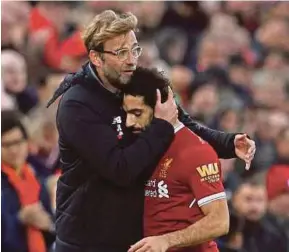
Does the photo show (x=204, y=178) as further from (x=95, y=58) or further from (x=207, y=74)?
(x=207, y=74)

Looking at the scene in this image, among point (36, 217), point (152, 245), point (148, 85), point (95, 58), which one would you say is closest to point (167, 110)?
point (148, 85)

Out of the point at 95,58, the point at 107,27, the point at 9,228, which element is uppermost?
the point at 107,27

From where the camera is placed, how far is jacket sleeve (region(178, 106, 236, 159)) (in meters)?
5.62

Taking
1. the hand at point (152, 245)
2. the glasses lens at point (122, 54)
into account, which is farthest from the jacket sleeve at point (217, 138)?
the hand at point (152, 245)

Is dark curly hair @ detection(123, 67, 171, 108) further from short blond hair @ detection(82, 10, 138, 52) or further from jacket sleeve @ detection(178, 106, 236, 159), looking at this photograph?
jacket sleeve @ detection(178, 106, 236, 159)

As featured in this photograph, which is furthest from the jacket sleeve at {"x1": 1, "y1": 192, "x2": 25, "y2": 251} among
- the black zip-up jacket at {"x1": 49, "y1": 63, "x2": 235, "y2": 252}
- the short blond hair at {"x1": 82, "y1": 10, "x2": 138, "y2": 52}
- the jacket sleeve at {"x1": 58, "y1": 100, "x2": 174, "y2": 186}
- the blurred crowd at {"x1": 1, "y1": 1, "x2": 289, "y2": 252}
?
the short blond hair at {"x1": 82, "y1": 10, "x2": 138, "y2": 52}

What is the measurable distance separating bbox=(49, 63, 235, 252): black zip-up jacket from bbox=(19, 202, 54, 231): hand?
1285 millimetres

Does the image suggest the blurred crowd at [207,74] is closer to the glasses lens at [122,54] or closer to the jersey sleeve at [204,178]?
→ the glasses lens at [122,54]

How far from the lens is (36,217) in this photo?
6.90 m

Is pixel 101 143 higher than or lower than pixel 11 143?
higher

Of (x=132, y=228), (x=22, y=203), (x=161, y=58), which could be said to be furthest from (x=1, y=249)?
(x=161, y=58)

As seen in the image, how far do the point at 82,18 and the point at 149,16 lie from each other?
79cm

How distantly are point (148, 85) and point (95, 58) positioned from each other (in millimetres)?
334

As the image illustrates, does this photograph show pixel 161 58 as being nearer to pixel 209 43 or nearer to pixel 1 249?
pixel 209 43
